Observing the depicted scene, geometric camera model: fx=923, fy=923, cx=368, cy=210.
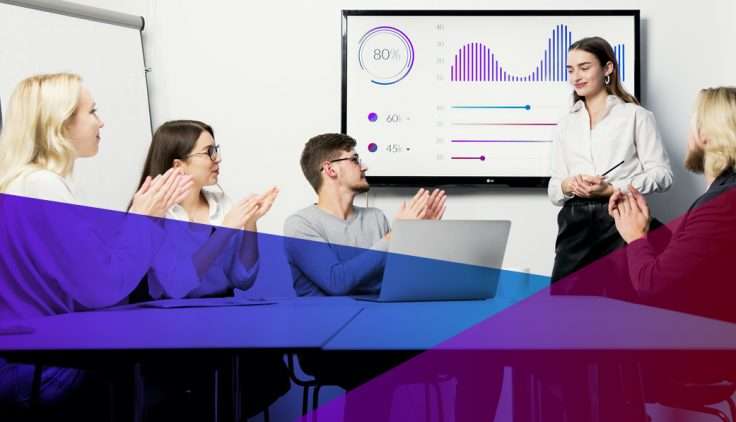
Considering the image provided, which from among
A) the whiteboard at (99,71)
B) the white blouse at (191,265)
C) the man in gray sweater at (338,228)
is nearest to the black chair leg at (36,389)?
the white blouse at (191,265)

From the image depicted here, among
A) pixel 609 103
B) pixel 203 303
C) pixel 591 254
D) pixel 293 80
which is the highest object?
pixel 293 80

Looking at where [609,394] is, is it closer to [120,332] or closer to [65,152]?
[120,332]

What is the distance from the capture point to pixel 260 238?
15.0 feet

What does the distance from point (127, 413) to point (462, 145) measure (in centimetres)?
228

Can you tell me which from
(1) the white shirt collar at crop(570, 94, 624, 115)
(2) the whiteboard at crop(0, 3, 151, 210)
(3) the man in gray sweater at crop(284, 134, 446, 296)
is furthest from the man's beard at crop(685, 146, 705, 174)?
(2) the whiteboard at crop(0, 3, 151, 210)

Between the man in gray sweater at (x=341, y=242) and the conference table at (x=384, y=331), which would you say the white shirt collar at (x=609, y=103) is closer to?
the man in gray sweater at (x=341, y=242)

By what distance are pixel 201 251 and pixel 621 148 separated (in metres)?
1.81

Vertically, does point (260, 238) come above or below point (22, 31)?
below

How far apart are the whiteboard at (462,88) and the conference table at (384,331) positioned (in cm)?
182

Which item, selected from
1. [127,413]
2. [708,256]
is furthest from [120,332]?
[708,256]

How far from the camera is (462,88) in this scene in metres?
4.35

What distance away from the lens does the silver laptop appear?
2422 millimetres

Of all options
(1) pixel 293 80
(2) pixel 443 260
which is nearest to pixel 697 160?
(2) pixel 443 260

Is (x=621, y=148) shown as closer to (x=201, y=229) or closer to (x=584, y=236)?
(x=584, y=236)
